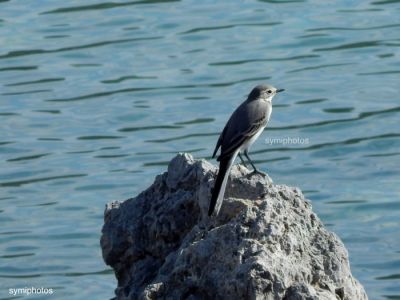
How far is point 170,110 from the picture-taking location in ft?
54.4

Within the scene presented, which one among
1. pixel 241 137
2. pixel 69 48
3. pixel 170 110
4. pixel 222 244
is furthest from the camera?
pixel 69 48

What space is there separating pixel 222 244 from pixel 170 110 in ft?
29.4

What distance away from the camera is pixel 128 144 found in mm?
15641

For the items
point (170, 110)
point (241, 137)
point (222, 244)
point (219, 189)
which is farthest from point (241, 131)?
point (170, 110)

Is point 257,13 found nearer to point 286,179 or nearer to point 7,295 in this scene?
point 286,179

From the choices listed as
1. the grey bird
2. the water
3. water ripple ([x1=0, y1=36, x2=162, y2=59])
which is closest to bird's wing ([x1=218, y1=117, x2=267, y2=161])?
the grey bird

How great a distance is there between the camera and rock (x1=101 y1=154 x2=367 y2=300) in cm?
752

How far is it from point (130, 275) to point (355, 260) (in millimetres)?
4107

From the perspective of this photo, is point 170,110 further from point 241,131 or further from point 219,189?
point 219,189

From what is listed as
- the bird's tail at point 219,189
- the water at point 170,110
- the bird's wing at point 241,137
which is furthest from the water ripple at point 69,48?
the bird's tail at point 219,189

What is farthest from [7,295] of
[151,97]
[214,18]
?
[214,18]

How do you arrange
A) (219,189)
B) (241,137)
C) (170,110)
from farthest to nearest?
(170,110) < (241,137) < (219,189)

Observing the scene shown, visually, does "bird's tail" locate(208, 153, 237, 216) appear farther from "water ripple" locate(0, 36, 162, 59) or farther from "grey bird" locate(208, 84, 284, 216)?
"water ripple" locate(0, 36, 162, 59)

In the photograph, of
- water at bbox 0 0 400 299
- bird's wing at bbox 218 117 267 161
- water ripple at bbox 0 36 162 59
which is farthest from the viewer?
water ripple at bbox 0 36 162 59
